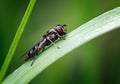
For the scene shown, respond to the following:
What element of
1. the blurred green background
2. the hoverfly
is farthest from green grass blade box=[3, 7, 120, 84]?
the blurred green background

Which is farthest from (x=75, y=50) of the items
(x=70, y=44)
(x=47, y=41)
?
(x=70, y=44)

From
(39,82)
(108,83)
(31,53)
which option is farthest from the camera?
(108,83)

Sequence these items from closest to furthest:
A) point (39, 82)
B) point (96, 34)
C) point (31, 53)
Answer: point (96, 34)
point (31, 53)
point (39, 82)

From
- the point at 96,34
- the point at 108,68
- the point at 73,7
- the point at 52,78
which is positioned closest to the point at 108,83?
the point at 108,68

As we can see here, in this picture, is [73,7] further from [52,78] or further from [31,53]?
[31,53]

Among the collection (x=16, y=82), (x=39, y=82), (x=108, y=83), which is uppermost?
(x=16, y=82)
